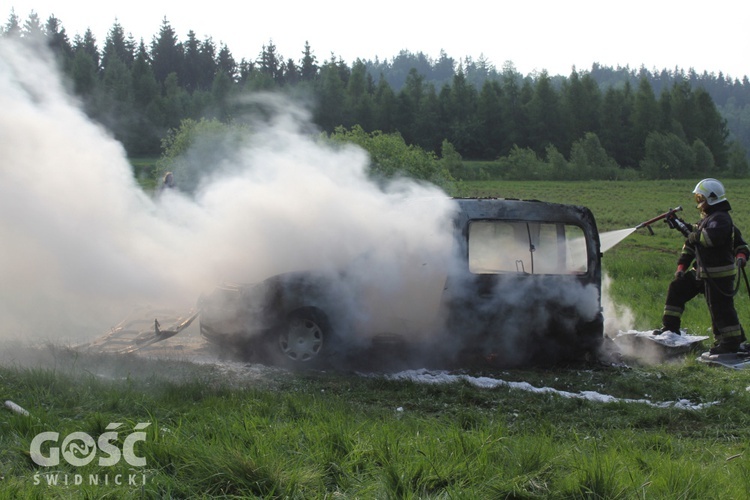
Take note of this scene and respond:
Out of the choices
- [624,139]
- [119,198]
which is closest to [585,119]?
[624,139]

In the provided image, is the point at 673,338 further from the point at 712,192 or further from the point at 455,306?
the point at 455,306

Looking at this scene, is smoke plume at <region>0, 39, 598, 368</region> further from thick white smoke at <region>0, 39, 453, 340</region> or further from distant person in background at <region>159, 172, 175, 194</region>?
distant person in background at <region>159, 172, 175, 194</region>

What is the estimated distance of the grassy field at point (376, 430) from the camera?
12.0 ft

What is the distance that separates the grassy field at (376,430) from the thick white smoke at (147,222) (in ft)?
4.47

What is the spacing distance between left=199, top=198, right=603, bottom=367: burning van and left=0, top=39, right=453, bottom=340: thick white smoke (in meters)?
0.18

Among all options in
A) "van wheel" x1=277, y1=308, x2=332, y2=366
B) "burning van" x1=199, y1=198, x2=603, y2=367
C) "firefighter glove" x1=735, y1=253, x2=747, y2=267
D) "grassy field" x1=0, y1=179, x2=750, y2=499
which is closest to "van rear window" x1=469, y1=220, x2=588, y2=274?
"burning van" x1=199, y1=198, x2=603, y2=367

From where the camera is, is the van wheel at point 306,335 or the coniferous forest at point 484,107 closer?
the van wheel at point 306,335

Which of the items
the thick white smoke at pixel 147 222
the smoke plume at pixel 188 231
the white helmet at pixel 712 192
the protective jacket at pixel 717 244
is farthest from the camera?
the white helmet at pixel 712 192

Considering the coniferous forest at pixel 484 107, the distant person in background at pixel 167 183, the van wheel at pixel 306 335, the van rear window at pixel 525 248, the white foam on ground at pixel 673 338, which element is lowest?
the white foam on ground at pixel 673 338

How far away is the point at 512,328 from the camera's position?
24.5 ft

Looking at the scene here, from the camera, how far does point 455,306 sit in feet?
23.8

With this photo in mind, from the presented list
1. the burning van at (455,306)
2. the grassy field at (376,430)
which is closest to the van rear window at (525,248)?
the burning van at (455,306)

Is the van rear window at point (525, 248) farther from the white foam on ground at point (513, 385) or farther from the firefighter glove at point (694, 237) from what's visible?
the firefighter glove at point (694, 237)

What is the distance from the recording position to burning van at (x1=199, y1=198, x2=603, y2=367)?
7121 millimetres
